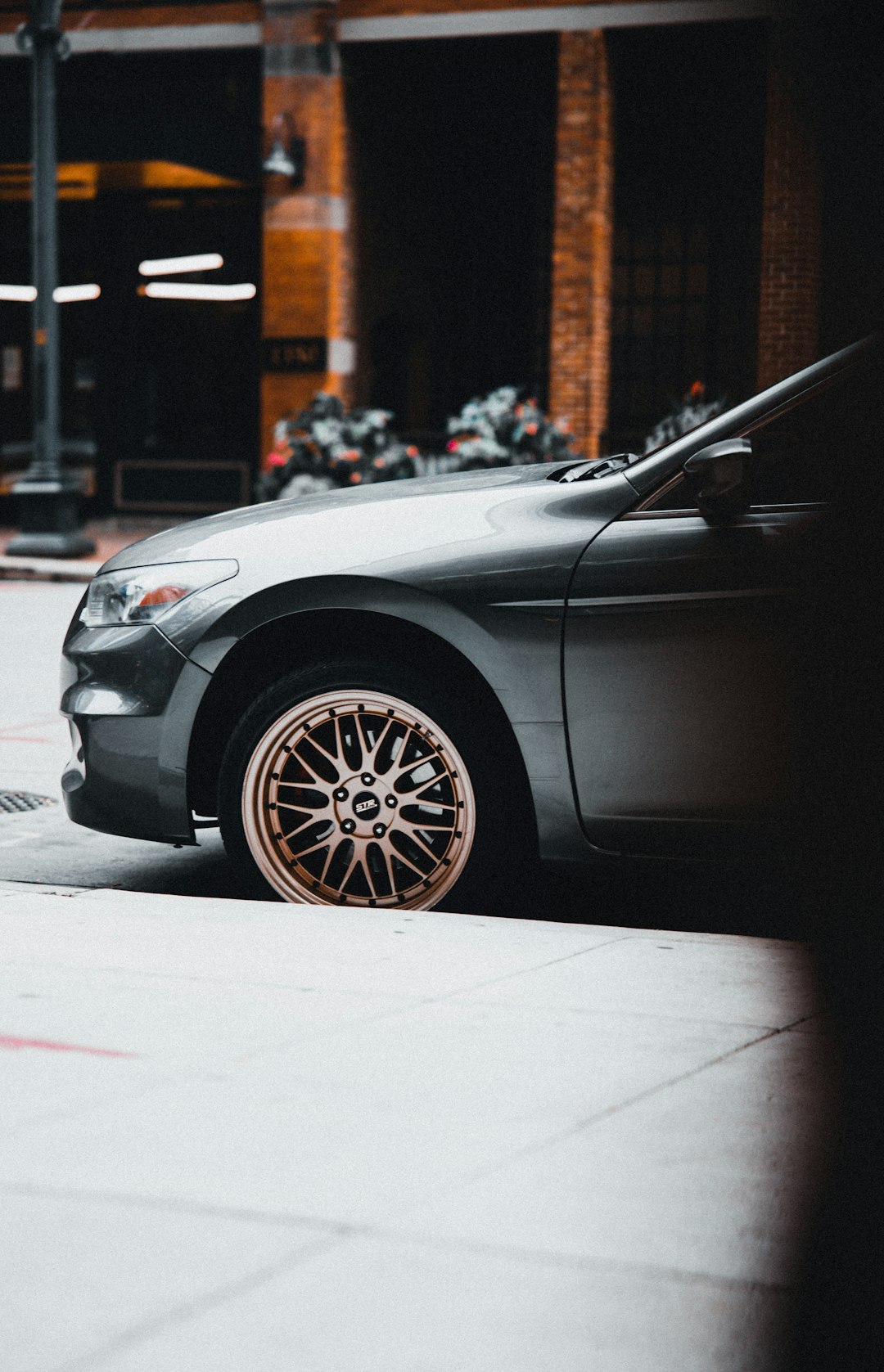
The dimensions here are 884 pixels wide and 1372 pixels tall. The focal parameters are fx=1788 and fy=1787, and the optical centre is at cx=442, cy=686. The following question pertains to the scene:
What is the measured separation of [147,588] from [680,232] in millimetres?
16608

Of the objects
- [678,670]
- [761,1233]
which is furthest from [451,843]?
[761,1233]

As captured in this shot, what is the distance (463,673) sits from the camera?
474 cm

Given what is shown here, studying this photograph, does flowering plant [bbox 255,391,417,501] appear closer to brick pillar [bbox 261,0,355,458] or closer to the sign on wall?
the sign on wall

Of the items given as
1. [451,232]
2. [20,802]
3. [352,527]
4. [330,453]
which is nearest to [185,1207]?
[352,527]

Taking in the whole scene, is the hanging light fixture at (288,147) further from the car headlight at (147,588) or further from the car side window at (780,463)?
the car side window at (780,463)

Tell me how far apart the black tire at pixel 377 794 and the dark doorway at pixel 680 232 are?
51.4ft

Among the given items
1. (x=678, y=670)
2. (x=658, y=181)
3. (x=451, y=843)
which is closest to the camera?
(x=678, y=670)

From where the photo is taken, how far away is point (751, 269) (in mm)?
20047

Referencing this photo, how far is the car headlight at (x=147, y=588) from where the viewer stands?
4.93 meters

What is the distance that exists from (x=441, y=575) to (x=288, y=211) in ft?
53.8

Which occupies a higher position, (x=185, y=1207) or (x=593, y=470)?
(x=593, y=470)

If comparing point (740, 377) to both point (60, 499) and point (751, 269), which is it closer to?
point (751, 269)

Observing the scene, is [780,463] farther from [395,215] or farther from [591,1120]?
[395,215]

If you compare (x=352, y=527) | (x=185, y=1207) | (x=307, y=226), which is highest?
(x=307, y=226)
